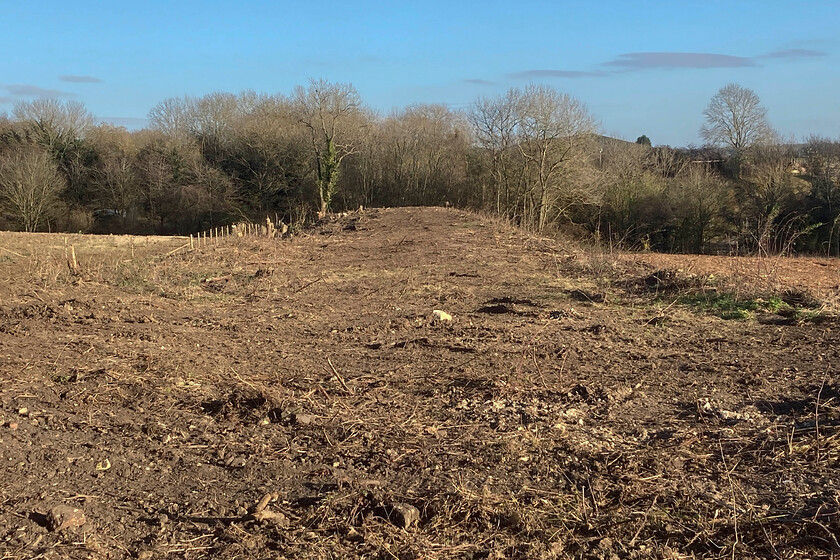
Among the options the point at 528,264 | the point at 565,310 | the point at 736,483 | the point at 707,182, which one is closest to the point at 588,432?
the point at 736,483

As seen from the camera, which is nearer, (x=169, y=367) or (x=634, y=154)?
(x=169, y=367)

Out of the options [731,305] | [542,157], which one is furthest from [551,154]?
[731,305]

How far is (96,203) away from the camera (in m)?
40.0

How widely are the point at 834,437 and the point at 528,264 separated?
8624 mm

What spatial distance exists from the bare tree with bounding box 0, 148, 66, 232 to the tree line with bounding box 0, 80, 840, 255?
79 mm

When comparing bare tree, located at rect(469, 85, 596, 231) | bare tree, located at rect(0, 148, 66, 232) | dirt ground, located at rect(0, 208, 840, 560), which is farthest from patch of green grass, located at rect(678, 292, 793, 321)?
bare tree, located at rect(0, 148, 66, 232)

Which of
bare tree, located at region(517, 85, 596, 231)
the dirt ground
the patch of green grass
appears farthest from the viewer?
bare tree, located at region(517, 85, 596, 231)

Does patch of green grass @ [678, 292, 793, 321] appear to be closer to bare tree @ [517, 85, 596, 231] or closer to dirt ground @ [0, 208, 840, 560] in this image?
dirt ground @ [0, 208, 840, 560]

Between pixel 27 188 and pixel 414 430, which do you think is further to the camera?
pixel 27 188

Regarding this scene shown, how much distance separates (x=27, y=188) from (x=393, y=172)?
2059 cm

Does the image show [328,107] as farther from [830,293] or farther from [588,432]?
[588,432]

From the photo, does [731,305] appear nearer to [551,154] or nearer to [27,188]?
[551,154]

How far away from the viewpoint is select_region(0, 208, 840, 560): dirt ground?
9.27ft

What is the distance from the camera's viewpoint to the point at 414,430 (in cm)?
411
